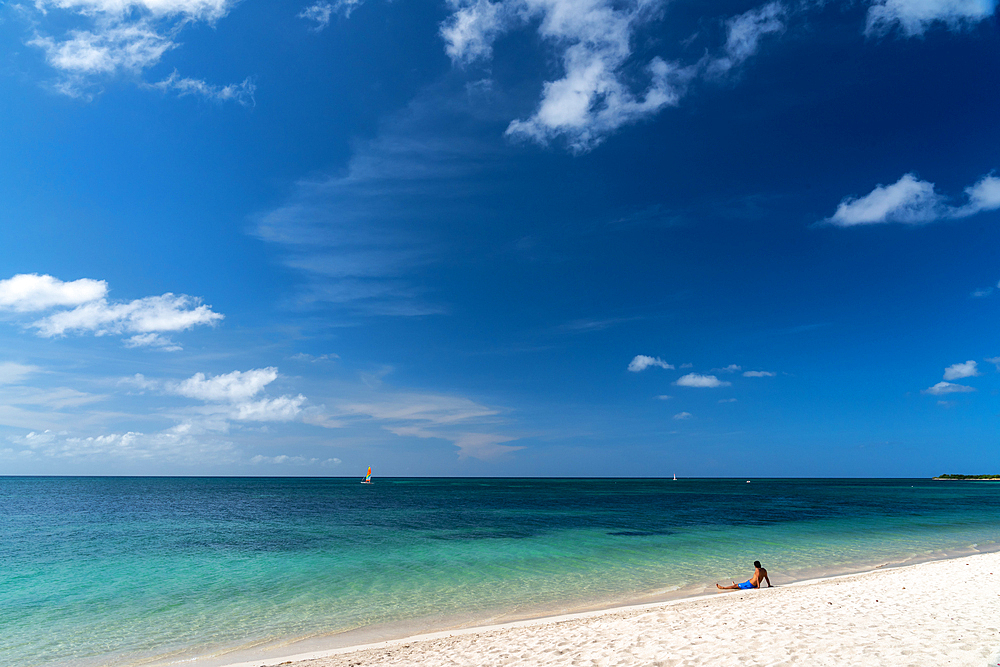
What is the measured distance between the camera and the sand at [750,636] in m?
9.59

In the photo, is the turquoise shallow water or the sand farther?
the turquoise shallow water

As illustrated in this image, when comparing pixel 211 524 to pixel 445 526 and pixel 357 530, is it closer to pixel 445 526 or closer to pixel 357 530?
pixel 357 530

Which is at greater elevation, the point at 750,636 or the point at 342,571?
→ the point at 750,636

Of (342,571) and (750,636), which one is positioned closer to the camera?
(750,636)

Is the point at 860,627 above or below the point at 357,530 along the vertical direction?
above

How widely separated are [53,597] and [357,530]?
830 inches

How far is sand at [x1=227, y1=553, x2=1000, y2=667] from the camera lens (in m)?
9.59

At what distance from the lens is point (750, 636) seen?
10852 millimetres

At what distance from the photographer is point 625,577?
20328 mm

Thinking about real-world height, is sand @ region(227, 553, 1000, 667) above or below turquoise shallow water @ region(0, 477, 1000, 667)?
above

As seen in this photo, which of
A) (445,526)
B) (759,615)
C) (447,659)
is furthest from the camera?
(445,526)

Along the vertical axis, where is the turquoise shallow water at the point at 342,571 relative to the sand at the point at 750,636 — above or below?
below

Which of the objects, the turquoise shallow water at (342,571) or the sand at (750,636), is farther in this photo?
the turquoise shallow water at (342,571)

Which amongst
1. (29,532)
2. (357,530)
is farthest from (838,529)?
(29,532)
